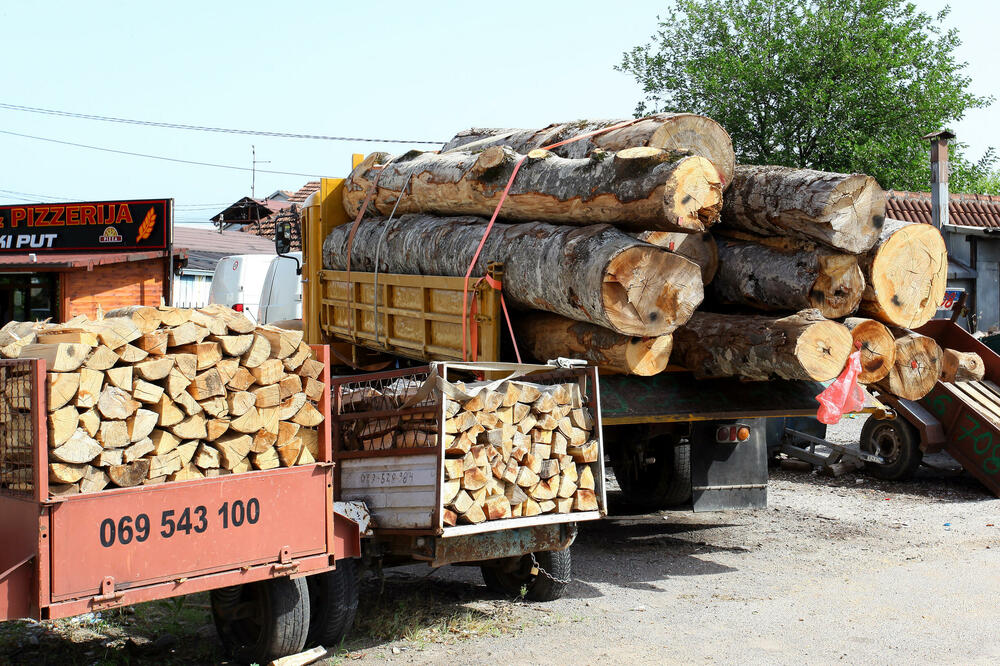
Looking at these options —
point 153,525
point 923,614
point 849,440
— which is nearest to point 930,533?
point 923,614

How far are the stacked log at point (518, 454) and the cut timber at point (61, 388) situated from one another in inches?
71.4

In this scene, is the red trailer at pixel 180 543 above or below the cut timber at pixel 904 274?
below

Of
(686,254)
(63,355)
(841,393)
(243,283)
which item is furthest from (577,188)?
(243,283)

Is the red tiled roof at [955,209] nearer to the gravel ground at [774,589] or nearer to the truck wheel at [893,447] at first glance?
the truck wheel at [893,447]

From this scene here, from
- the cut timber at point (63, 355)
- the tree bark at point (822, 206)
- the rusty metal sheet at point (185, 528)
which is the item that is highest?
the tree bark at point (822, 206)

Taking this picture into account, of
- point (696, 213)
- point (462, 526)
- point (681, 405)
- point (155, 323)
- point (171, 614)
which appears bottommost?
point (171, 614)

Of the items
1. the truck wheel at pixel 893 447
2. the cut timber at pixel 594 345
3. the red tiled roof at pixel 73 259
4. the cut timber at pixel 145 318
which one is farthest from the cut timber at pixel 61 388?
the red tiled roof at pixel 73 259

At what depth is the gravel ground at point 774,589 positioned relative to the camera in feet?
17.2

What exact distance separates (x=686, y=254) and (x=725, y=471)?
1.75 metres

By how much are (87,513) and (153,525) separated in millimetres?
307

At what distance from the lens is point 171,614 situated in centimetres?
603

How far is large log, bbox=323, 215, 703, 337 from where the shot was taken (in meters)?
5.74

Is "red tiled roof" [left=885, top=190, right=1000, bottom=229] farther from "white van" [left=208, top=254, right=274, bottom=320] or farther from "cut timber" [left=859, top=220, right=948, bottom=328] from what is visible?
"cut timber" [left=859, top=220, right=948, bottom=328]

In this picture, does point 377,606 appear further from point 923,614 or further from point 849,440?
point 849,440
